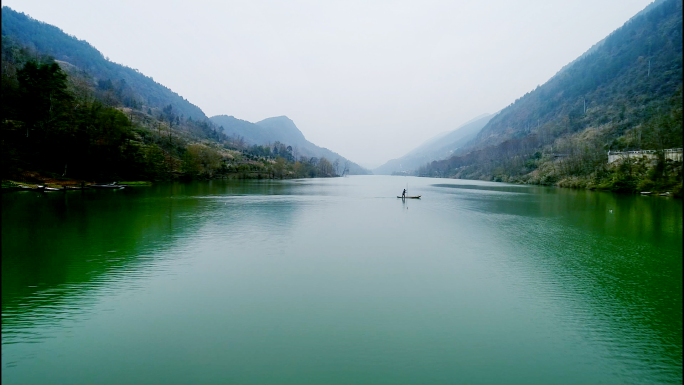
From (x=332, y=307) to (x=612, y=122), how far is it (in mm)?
135496

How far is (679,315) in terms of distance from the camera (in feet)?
38.5

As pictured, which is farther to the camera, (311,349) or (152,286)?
(152,286)

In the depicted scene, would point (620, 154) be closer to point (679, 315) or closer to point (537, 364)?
point (679, 315)

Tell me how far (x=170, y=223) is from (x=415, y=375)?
923 inches

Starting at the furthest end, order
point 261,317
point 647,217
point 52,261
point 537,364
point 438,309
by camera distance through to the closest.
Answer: point 647,217, point 52,261, point 438,309, point 261,317, point 537,364

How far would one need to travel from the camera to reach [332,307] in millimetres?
12094

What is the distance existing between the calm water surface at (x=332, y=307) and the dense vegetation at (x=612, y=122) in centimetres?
4963

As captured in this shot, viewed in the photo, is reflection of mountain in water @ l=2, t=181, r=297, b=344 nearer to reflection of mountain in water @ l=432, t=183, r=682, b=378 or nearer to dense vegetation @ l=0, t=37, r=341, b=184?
reflection of mountain in water @ l=432, t=183, r=682, b=378

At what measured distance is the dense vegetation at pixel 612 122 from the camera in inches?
2544

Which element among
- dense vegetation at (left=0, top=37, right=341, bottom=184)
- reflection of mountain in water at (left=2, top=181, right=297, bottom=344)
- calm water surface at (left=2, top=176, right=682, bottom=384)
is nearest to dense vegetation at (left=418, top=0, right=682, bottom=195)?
calm water surface at (left=2, top=176, right=682, bottom=384)

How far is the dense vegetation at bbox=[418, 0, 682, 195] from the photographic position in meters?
64.6

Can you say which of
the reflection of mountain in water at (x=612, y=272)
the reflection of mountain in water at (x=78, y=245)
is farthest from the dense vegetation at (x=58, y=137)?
the reflection of mountain in water at (x=612, y=272)

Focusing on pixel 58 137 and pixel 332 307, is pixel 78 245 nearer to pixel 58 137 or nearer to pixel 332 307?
pixel 332 307

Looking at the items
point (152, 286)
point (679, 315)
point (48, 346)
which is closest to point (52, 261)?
point (152, 286)
